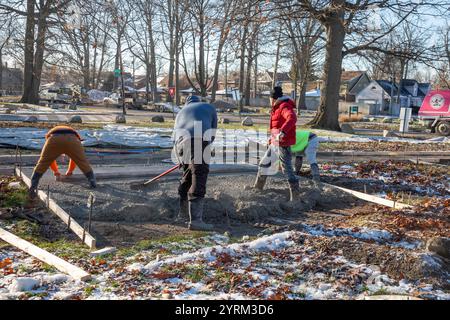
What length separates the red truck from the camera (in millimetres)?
28016

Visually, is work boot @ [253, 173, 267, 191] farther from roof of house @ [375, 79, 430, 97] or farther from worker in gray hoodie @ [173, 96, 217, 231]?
roof of house @ [375, 79, 430, 97]

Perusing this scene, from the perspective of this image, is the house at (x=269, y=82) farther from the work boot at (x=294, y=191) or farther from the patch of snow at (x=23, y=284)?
the patch of snow at (x=23, y=284)

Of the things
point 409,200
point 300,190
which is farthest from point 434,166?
point 300,190

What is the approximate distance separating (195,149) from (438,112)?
2594 centimetres

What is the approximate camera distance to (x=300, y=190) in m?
8.38

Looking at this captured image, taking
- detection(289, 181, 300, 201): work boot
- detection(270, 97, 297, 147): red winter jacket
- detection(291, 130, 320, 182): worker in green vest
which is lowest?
detection(289, 181, 300, 201): work boot

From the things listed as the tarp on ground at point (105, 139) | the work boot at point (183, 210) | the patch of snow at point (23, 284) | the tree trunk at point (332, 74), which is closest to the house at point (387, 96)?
the tree trunk at point (332, 74)

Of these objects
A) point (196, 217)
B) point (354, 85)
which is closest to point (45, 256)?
point (196, 217)

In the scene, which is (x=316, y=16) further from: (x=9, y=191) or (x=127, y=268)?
(x=127, y=268)

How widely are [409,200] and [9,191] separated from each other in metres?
6.29

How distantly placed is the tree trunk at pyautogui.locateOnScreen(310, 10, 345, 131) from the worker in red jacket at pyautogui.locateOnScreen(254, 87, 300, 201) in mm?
14116

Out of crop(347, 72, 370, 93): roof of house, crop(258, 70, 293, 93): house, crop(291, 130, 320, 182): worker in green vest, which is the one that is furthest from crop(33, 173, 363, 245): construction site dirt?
crop(258, 70, 293, 93): house

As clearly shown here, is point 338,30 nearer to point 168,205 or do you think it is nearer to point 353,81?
point 168,205

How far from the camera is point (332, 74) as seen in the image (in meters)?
22.5
